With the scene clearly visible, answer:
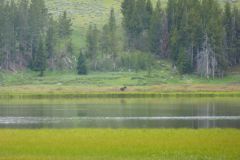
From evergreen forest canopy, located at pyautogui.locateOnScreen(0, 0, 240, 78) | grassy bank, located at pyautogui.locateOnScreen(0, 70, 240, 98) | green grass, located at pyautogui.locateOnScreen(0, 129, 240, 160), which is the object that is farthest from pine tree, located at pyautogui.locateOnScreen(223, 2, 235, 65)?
green grass, located at pyautogui.locateOnScreen(0, 129, 240, 160)

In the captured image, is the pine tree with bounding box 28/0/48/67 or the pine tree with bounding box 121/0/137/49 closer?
the pine tree with bounding box 28/0/48/67

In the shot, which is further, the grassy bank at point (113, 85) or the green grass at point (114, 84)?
the green grass at point (114, 84)

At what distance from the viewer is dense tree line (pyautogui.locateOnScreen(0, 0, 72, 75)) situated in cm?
16988

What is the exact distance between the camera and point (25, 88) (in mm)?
141500

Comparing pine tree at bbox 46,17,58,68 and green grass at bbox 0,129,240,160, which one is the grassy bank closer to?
pine tree at bbox 46,17,58,68

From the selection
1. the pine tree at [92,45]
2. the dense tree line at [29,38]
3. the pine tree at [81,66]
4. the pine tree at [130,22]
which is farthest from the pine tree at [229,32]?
the dense tree line at [29,38]

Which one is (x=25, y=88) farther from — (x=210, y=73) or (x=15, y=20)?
(x=210, y=73)

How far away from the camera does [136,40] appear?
605ft

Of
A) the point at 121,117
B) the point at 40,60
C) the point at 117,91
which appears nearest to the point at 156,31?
the point at 40,60

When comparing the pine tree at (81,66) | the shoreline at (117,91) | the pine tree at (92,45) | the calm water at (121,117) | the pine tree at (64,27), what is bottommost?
the shoreline at (117,91)

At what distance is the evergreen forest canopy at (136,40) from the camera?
529 feet

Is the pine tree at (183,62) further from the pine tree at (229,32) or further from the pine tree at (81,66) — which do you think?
the pine tree at (81,66)

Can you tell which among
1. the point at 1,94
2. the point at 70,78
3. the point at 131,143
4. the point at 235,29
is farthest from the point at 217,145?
the point at 235,29

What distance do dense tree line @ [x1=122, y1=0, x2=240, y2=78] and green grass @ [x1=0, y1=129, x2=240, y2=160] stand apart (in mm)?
107283
